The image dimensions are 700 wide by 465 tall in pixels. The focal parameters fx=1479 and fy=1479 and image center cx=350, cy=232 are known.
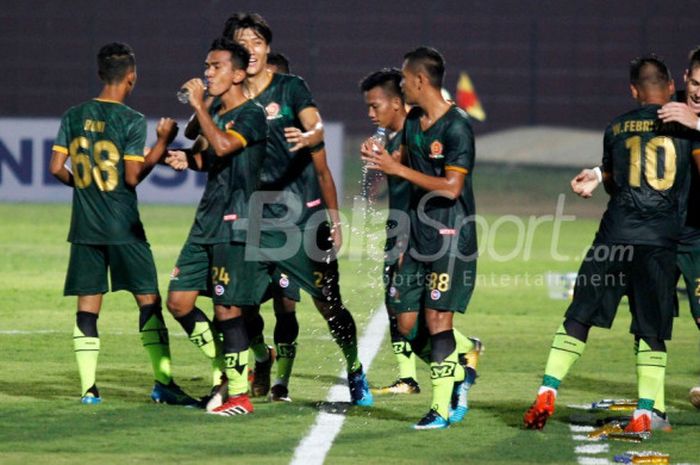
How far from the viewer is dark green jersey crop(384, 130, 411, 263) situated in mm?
8672

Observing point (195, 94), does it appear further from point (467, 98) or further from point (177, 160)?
point (467, 98)

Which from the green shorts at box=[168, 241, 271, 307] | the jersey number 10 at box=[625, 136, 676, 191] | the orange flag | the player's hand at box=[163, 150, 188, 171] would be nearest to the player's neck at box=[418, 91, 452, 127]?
the jersey number 10 at box=[625, 136, 676, 191]

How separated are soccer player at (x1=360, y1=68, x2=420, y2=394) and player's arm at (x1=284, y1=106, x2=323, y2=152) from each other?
54 cm

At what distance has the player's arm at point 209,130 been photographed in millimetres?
8164

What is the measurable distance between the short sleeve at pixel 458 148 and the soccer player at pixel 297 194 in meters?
0.98

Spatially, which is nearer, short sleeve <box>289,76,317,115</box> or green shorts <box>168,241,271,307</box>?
green shorts <box>168,241,271,307</box>

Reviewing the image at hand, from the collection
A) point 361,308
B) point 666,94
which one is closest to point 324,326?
point 361,308

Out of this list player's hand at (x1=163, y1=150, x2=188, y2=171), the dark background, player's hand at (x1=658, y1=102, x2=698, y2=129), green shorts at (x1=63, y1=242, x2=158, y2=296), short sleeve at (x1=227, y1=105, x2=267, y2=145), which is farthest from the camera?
the dark background

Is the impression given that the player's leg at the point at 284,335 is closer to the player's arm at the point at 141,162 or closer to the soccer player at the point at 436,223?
the soccer player at the point at 436,223

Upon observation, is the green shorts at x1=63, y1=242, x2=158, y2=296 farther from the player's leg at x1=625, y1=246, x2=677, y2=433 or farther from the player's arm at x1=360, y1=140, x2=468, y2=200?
the player's leg at x1=625, y1=246, x2=677, y2=433

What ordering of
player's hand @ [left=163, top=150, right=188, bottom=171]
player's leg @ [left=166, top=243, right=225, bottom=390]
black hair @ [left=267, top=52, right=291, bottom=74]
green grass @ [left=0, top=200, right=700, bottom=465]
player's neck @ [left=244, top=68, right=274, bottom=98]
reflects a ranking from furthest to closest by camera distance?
black hair @ [left=267, top=52, right=291, bottom=74], player's neck @ [left=244, top=68, right=274, bottom=98], player's leg @ [left=166, top=243, right=225, bottom=390], player's hand @ [left=163, top=150, right=188, bottom=171], green grass @ [left=0, top=200, right=700, bottom=465]

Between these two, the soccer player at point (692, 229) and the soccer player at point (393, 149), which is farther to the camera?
the soccer player at point (393, 149)

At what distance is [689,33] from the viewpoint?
32.8m

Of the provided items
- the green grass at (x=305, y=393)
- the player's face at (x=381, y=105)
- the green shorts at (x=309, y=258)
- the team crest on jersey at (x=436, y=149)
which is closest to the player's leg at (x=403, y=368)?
the green grass at (x=305, y=393)
